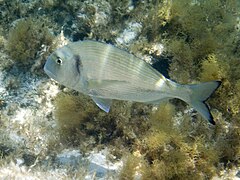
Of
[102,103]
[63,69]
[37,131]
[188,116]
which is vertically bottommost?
[37,131]

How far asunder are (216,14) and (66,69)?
481 cm

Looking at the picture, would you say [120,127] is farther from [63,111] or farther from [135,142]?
[63,111]

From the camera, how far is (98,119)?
5.02 meters

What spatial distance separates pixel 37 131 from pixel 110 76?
2.57 meters

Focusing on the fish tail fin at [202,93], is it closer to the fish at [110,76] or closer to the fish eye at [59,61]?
the fish at [110,76]

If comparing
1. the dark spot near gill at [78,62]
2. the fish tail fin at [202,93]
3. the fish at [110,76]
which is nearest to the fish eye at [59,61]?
the fish at [110,76]

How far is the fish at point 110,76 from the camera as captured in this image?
3009 mm

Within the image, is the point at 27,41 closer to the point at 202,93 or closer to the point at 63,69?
the point at 63,69

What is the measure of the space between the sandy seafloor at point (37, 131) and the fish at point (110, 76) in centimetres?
170

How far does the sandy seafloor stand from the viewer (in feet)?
14.7

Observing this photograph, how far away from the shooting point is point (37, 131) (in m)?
5.11

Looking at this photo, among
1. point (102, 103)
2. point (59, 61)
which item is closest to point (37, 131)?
point (102, 103)

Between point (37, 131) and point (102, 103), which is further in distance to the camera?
point (37, 131)

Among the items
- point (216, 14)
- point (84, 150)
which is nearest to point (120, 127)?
point (84, 150)
